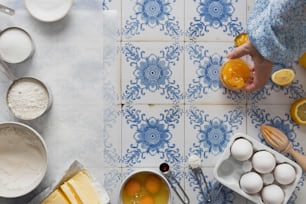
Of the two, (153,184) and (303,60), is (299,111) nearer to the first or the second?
(303,60)

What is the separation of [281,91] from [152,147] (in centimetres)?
35

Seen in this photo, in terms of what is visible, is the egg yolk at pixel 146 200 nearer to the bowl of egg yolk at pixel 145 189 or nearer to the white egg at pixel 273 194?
the bowl of egg yolk at pixel 145 189

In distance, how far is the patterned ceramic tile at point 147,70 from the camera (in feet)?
4.24

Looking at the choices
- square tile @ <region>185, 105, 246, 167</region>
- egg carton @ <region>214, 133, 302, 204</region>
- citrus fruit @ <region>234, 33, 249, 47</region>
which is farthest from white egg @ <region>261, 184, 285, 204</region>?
citrus fruit @ <region>234, 33, 249, 47</region>

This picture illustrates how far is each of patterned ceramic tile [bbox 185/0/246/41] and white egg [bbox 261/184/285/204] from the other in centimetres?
37

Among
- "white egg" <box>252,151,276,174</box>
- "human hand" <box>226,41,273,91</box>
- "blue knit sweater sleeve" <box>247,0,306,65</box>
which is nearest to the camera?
"blue knit sweater sleeve" <box>247,0,306,65</box>

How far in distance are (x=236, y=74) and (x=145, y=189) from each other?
1.16ft

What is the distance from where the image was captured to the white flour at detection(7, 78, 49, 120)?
123cm

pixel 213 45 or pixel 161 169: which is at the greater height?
pixel 213 45

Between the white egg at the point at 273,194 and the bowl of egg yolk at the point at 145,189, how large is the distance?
22 centimetres

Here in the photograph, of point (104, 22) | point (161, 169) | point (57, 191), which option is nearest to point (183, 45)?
point (104, 22)

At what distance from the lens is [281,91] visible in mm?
1305

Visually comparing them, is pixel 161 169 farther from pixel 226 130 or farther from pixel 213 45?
pixel 213 45

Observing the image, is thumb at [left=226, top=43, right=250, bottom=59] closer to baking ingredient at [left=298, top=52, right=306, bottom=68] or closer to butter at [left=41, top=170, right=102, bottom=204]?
baking ingredient at [left=298, top=52, right=306, bottom=68]
